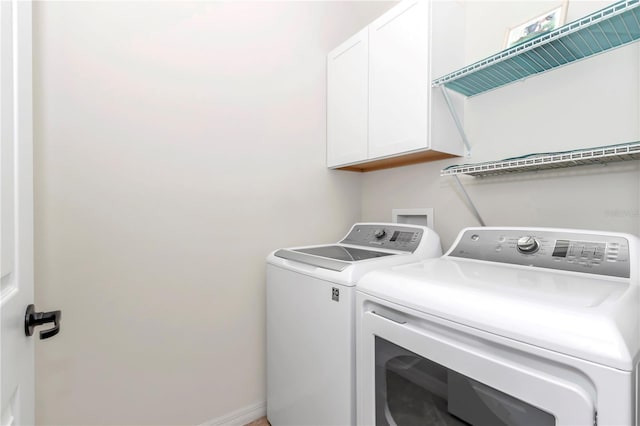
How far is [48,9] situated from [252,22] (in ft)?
3.03

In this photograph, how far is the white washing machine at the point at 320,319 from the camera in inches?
43.1

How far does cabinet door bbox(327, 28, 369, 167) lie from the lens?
173cm

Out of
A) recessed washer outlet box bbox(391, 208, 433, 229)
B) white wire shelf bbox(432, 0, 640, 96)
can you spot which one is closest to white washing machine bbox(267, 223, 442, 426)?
recessed washer outlet box bbox(391, 208, 433, 229)

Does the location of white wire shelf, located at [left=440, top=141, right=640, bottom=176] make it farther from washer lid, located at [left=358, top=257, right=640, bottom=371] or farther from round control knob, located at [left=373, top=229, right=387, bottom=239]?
round control knob, located at [left=373, top=229, right=387, bottom=239]

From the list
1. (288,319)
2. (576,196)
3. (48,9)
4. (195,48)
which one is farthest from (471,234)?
(48,9)

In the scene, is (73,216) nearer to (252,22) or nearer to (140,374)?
(140,374)

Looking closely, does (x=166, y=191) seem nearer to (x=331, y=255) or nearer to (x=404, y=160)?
(x=331, y=255)

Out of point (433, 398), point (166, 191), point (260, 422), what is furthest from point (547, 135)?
point (260, 422)

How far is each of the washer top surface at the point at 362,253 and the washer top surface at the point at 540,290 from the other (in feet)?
0.43

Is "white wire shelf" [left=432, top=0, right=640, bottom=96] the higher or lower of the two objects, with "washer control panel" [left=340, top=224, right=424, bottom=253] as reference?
→ higher

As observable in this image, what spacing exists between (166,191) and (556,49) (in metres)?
1.77

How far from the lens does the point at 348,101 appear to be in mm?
1826

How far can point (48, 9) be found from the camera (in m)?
1.19

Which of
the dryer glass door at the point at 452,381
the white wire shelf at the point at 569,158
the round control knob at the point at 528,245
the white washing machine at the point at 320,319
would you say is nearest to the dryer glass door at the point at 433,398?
the dryer glass door at the point at 452,381
